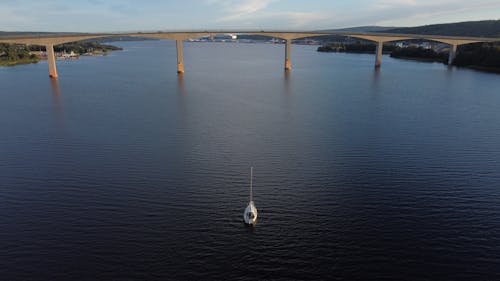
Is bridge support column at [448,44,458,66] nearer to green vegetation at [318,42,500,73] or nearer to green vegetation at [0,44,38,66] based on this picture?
green vegetation at [318,42,500,73]

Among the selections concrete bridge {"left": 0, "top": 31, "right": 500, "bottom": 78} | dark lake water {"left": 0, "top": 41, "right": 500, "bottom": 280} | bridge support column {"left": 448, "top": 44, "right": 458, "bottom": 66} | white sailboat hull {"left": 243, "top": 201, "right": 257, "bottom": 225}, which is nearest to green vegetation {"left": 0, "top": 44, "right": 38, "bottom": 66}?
concrete bridge {"left": 0, "top": 31, "right": 500, "bottom": 78}

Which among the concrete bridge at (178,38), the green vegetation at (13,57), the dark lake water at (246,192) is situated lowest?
the dark lake water at (246,192)

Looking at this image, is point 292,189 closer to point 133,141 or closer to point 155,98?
point 133,141

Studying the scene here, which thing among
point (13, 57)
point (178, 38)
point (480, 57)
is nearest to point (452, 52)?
point (480, 57)

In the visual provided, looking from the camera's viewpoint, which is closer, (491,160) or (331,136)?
(491,160)

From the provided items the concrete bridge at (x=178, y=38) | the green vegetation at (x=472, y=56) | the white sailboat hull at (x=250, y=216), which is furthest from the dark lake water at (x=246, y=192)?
the green vegetation at (x=472, y=56)

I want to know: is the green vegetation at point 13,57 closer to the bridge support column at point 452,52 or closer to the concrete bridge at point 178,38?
the concrete bridge at point 178,38

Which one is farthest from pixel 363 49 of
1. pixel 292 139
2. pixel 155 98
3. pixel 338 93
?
pixel 292 139

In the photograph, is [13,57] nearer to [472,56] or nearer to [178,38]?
[178,38]
